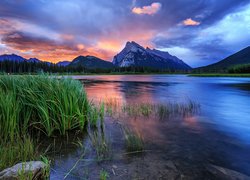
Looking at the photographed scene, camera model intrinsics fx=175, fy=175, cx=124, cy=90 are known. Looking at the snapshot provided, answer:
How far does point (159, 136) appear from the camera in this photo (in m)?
8.41

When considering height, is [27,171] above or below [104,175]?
above

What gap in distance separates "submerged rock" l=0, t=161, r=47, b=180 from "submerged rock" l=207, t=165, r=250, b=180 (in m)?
4.80

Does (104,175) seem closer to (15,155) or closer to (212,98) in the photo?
(15,155)

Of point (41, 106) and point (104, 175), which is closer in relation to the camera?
point (104, 175)

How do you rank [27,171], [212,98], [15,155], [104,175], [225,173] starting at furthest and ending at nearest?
[212,98] < [225,173] < [15,155] < [104,175] < [27,171]

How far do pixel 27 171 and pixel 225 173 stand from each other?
17.9ft

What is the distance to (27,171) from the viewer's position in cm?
407

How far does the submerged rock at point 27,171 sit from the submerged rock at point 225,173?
4.80 meters

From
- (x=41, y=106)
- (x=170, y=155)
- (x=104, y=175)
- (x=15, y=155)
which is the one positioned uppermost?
(x=41, y=106)

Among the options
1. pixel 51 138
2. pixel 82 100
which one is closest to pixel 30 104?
pixel 51 138

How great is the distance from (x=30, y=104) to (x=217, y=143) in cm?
838

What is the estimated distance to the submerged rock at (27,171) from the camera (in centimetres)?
393

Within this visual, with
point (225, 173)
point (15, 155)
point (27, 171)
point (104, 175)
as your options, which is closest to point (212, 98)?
point (225, 173)

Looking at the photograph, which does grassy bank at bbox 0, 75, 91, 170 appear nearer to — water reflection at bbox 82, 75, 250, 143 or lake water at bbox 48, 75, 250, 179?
lake water at bbox 48, 75, 250, 179
